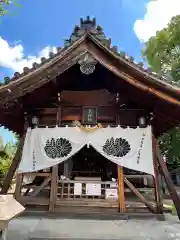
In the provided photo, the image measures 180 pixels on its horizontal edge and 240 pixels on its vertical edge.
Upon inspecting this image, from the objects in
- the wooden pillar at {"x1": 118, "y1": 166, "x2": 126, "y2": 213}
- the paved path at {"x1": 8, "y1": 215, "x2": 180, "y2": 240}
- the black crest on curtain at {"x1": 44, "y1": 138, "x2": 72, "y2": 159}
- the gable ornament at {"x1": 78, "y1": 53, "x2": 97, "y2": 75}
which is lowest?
the paved path at {"x1": 8, "y1": 215, "x2": 180, "y2": 240}

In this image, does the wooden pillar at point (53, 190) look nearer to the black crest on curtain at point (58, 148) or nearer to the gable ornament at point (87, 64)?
the black crest on curtain at point (58, 148)

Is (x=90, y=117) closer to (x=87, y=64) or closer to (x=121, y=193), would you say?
(x=87, y=64)

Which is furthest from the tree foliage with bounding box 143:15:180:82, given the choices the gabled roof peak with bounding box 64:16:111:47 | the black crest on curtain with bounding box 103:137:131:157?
the black crest on curtain with bounding box 103:137:131:157

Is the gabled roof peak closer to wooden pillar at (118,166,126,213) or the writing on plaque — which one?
the writing on plaque

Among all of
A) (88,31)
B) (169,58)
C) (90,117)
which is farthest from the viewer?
(169,58)

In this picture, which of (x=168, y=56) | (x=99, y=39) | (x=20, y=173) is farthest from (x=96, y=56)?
(x=168, y=56)

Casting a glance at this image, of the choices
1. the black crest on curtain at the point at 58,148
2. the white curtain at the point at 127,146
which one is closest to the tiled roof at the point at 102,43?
the white curtain at the point at 127,146

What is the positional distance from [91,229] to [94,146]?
2.36 metres

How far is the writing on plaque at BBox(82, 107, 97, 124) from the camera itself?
7.49 m

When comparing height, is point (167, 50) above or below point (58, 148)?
above

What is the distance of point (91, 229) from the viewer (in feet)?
17.9

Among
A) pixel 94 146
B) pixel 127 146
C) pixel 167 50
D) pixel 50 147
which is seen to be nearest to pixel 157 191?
pixel 127 146

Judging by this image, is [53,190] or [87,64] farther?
[53,190]

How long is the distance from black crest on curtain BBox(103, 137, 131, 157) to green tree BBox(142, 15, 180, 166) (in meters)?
13.3
